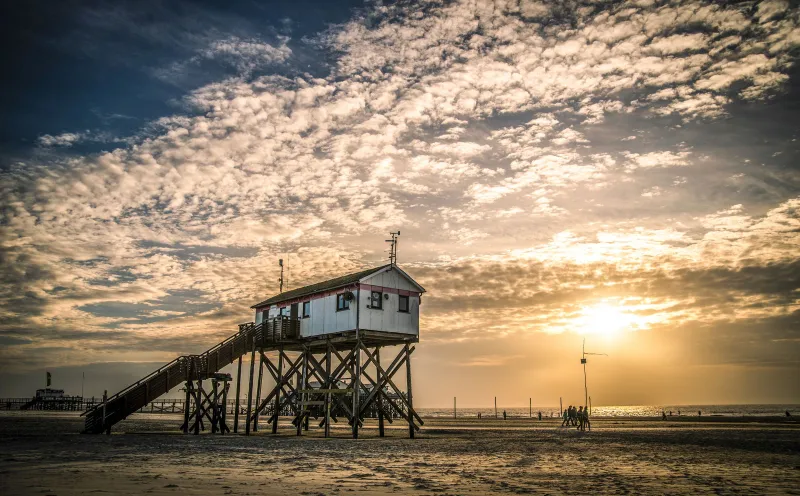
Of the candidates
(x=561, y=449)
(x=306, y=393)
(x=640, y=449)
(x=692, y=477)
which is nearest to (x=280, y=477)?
(x=692, y=477)

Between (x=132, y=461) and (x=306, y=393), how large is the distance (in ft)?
63.9

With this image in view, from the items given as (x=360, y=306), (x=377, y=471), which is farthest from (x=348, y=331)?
(x=377, y=471)

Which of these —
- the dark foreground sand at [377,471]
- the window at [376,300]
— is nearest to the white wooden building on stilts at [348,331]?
the window at [376,300]

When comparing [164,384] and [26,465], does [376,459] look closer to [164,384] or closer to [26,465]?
[26,465]

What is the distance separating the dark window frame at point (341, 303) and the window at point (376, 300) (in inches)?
58.7

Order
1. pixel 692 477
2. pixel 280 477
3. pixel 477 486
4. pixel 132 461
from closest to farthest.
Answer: pixel 477 486, pixel 280 477, pixel 692 477, pixel 132 461

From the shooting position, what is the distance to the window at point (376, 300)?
115ft

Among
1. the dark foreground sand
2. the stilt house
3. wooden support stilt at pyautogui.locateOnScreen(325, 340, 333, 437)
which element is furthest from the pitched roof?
the dark foreground sand

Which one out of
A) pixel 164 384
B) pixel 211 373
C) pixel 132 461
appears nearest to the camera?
pixel 132 461

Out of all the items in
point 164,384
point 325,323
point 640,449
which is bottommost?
point 640,449

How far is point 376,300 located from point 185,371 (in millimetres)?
12297

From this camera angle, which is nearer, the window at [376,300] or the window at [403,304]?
the window at [376,300]

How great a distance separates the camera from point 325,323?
37.1m

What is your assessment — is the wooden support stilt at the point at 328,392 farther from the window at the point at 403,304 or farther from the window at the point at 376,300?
the window at the point at 403,304
